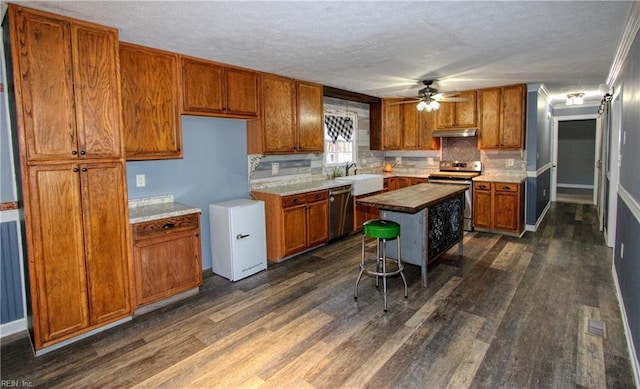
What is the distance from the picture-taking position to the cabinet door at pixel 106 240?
2645 mm

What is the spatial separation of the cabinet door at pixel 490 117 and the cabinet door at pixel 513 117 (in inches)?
3.3

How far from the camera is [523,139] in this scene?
17.6 feet

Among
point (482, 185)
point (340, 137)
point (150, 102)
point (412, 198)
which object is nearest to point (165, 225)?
point (150, 102)

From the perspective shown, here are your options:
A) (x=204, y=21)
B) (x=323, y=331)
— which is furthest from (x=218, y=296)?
(x=204, y=21)

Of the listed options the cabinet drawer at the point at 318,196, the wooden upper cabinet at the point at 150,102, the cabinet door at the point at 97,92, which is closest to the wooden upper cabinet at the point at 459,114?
the cabinet drawer at the point at 318,196

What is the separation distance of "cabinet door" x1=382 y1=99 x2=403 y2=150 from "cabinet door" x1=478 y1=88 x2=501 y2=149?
4.57 feet

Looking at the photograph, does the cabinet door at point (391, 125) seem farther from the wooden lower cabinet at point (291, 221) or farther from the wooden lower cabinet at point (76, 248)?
the wooden lower cabinet at point (76, 248)

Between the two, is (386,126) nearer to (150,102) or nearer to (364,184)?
(364,184)

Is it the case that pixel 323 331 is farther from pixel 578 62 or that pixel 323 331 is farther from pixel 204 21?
pixel 578 62

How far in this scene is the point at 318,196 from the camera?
469cm

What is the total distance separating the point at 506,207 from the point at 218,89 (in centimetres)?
427

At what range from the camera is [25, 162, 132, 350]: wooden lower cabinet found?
7.93ft

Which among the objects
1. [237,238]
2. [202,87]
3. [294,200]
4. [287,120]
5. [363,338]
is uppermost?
[202,87]

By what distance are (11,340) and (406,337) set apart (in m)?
2.92
